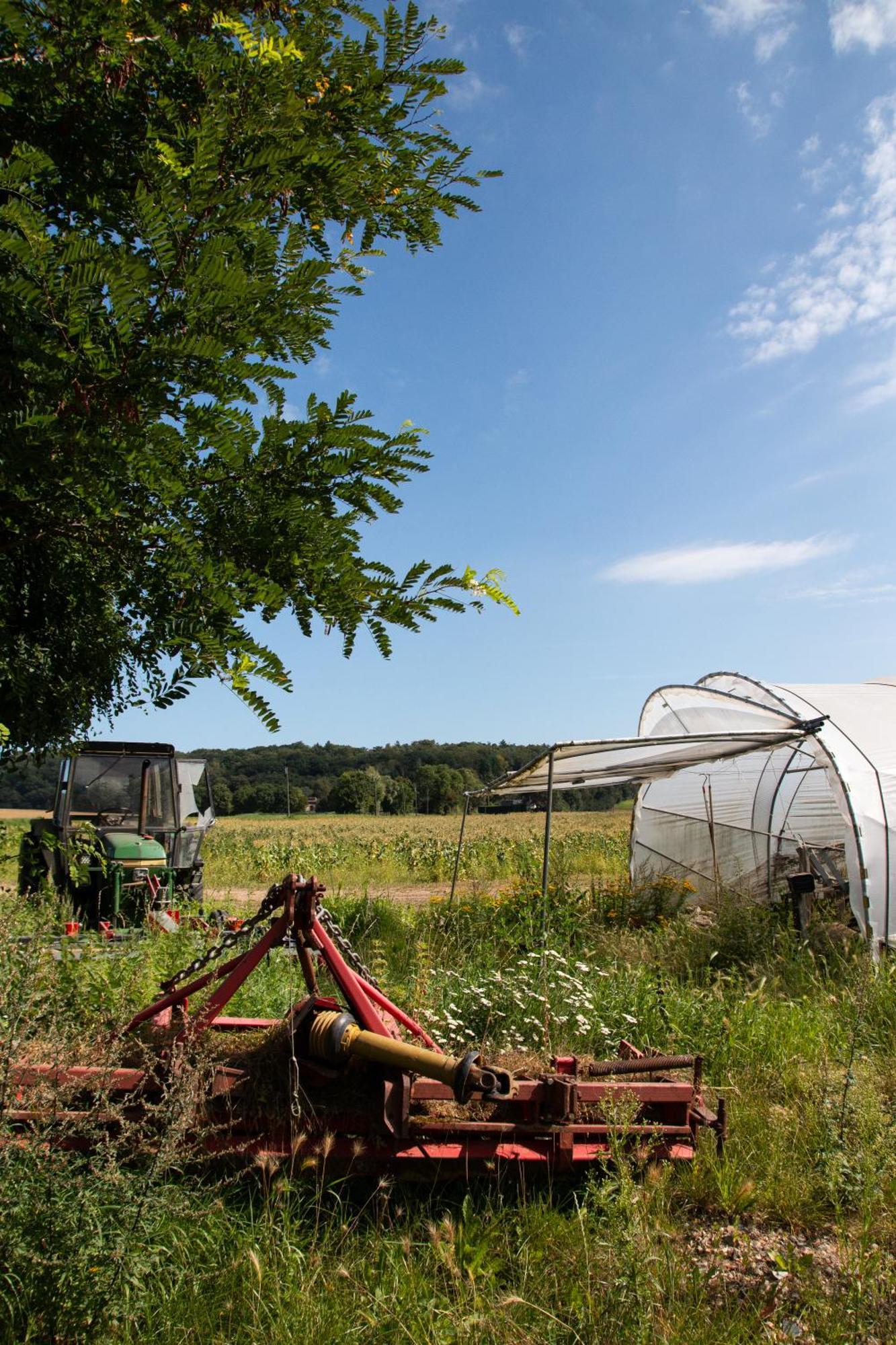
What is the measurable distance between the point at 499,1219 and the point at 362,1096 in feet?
2.24

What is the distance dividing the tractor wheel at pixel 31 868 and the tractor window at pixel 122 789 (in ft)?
2.14

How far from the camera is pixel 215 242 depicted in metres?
1.93

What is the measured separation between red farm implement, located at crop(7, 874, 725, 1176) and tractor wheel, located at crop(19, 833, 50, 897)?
566cm

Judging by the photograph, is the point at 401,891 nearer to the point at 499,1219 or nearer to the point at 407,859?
the point at 407,859

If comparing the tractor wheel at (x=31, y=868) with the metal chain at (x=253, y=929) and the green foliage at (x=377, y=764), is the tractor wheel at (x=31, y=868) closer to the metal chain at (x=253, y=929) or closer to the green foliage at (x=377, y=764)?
the metal chain at (x=253, y=929)

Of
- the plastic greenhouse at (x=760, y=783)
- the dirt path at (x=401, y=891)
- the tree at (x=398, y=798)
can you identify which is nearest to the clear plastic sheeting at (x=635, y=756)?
the plastic greenhouse at (x=760, y=783)

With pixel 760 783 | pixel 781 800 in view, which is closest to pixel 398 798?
pixel 760 783

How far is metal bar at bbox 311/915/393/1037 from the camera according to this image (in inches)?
134

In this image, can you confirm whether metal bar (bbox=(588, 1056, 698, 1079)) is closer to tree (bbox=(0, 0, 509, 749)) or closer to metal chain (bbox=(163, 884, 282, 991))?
metal chain (bbox=(163, 884, 282, 991))

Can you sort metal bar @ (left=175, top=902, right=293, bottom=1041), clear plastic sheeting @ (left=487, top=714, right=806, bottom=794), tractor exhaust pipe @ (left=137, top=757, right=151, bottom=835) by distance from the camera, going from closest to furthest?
metal bar @ (left=175, top=902, right=293, bottom=1041), clear plastic sheeting @ (left=487, top=714, right=806, bottom=794), tractor exhaust pipe @ (left=137, top=757, right=151, bottom=835)

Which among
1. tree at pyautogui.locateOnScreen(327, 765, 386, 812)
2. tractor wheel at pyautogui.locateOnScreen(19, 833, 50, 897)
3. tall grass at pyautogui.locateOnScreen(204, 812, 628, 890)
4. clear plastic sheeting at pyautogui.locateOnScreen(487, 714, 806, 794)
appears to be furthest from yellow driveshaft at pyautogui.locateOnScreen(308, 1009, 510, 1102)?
tree at pyautogui.locateOnScreen(327, 765, 386, 812)

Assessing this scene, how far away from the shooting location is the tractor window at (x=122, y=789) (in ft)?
32.4

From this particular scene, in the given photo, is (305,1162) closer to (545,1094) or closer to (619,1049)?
(545,1094)

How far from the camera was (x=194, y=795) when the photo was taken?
1084cm
